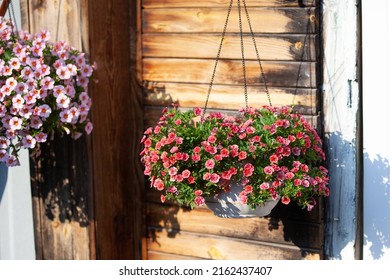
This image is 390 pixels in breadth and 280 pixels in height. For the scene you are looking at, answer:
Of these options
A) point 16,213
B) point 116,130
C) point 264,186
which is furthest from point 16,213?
point 264,186

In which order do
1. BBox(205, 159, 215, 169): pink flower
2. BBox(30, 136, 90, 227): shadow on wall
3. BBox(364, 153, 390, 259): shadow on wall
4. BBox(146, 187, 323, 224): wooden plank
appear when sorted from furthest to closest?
1. BBox(30, 136, 90, 227): shadow on wall
2. BBox(146, 187, 323, 224): wooden plank
3. BBox(364, 153, 390, 259): shadow on wall
4. BBox(205, 159, 215, 169): pink flower

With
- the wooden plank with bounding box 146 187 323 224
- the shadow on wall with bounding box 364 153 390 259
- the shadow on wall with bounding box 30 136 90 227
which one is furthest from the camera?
the shadow on wall with bounding box 30 136 90 227

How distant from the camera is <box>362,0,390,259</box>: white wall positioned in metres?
3.46

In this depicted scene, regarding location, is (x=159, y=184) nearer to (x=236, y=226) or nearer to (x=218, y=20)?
(x=236, y=226)

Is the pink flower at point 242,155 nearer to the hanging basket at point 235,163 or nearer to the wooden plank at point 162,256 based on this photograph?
the hanging basket at point 235,163

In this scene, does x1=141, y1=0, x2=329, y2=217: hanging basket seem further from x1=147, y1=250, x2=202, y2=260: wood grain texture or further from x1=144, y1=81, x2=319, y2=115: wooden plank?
x1=147, y1=250, x2=202, y2=260: wood grain texture

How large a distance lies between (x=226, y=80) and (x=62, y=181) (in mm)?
1011

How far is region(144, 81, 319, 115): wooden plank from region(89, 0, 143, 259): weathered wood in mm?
130

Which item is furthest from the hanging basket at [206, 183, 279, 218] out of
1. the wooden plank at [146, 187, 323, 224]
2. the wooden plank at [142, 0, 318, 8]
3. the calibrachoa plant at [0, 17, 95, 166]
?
the wooden plank at [142, 0, 318, 8]

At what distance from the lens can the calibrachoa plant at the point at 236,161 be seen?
312 centimetres

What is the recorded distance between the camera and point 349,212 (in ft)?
11.7

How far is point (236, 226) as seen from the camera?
12.7 feet

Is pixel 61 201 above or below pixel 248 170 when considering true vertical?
below

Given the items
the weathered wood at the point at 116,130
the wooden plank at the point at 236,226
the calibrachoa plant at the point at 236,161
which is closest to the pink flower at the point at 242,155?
the calibrachoa plant at the point at 236,161
